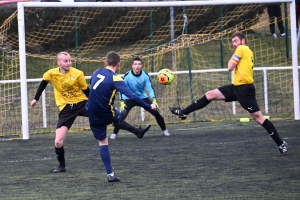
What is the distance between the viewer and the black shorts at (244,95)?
34.9 feet

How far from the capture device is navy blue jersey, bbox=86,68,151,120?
8.33 m

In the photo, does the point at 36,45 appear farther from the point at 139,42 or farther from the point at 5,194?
the point at 5,194

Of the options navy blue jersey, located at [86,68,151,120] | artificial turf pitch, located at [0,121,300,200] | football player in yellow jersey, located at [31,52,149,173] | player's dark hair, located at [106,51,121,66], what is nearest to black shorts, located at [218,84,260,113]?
artificial turf pitch, located at [0,121,300,200]

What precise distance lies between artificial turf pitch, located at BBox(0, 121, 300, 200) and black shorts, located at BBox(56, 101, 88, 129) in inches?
25.7

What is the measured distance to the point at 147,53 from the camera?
18.0 m

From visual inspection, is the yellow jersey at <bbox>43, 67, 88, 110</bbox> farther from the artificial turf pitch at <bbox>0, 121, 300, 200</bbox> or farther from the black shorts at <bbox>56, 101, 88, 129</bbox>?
the artificial turf pitch at <bbox>0, 121, 300, 200</bbox>

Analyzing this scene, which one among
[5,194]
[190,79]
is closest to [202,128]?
[190,79]

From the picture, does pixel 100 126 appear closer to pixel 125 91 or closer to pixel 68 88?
pixel 125 91

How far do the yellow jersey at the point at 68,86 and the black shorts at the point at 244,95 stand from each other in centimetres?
238

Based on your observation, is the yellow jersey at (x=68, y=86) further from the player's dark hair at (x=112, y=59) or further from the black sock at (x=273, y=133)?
the black sock at (x=273, y=133)

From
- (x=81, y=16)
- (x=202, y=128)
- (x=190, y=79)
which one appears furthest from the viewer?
(x=81, y=16)

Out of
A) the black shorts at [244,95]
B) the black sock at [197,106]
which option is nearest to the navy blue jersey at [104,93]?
the black shorts at [244,95]

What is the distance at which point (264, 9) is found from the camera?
18.8 meters

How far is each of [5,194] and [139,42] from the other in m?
11.3
